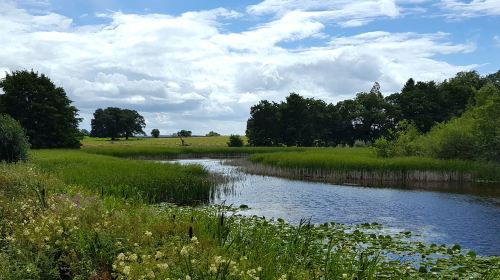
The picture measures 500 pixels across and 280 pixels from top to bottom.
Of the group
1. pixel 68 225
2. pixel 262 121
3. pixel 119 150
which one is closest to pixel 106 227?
pixel 68 225

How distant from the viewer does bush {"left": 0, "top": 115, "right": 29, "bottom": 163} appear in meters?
29.3

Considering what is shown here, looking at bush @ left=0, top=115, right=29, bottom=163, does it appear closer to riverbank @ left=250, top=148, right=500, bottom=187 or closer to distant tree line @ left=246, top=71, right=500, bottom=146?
riverbank @ left=250, top=148, right=500, bottom=187

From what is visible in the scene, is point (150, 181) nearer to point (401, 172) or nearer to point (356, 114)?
point (401, 172)

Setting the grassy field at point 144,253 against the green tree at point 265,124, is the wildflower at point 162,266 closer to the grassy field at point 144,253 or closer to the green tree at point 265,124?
the grassy field at point 144,253

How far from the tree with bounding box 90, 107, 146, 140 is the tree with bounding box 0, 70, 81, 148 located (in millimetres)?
70864

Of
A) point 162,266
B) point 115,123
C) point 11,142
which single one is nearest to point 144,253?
point 162,266

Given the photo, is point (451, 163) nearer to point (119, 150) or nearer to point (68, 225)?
point (68, 225)

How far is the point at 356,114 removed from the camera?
4141 inches

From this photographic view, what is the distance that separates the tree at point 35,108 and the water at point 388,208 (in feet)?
129

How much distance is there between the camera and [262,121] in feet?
343

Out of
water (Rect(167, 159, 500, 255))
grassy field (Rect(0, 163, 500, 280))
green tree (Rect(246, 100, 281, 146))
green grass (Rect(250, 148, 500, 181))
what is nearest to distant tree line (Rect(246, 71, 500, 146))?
green tree (Rect(246, 100, 281, 146))

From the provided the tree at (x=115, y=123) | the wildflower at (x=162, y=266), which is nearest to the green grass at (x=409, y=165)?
the wildflower at (x=162, y=266)

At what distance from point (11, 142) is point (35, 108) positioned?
38.9 m

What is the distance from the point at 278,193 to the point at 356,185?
8.80m
